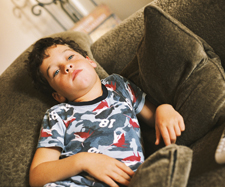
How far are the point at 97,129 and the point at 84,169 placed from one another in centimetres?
17

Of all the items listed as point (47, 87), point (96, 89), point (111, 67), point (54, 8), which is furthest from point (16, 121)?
point (54, 8)

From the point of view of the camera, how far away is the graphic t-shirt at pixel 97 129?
68 cm

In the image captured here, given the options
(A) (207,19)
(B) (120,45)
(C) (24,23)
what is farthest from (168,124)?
(C) (24,23)

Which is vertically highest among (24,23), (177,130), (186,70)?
(24,23)

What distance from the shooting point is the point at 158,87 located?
733 millimetres

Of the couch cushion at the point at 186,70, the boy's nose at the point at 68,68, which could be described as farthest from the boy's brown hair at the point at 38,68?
the couch cushion at the point at 186,70

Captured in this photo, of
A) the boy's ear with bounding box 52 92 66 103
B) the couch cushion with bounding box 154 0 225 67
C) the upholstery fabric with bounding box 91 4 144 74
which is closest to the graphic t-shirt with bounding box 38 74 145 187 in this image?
the boy's ear with bounding box 52 92 66 103

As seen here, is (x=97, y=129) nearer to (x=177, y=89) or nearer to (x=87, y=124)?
(x=87, y=124)

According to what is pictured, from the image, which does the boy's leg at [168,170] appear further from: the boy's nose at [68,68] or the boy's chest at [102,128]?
the boy's nose at [68,68]

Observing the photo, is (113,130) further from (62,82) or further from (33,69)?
(33,69)

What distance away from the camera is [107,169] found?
0.60 meters

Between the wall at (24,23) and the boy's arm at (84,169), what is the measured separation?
180cm

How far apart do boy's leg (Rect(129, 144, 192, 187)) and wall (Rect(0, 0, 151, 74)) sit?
6.17ft

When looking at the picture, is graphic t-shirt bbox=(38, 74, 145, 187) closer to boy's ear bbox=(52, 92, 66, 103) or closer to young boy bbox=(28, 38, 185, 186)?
young boy bbox=(28, 38, 185, 186)
